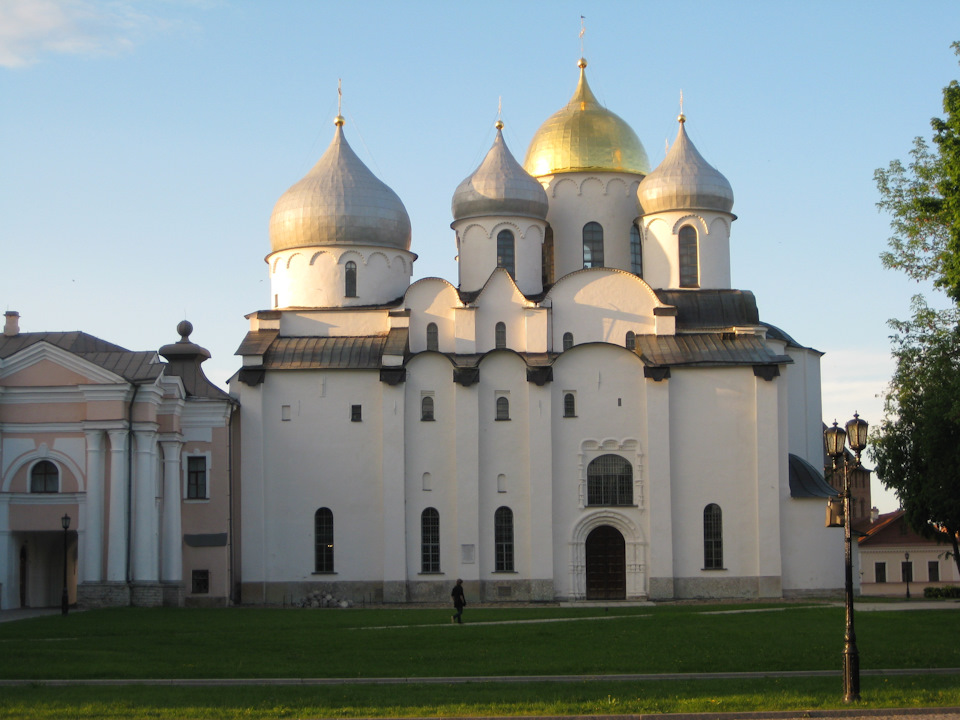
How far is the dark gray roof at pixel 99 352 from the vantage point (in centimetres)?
3975

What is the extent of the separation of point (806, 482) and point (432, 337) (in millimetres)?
13266

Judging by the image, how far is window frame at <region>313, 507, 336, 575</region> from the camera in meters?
44.7

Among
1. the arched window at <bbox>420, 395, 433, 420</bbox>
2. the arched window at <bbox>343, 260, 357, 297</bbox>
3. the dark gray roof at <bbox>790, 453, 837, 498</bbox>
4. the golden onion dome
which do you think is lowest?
the dark gray roof at <bbox>790, 453, 837, 498</bbox>

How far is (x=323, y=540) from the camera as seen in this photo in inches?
1767

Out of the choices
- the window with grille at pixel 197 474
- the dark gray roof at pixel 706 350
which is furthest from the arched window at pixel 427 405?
the window with grille at pixel 197 474

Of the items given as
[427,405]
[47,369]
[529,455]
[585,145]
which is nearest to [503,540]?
[529,455]

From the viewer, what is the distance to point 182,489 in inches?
1734

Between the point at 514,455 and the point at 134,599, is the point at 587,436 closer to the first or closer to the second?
the point at 514,455

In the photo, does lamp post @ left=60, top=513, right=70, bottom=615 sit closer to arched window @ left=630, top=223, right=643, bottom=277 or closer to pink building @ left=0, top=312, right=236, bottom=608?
pink building @ left=0, top=312, right=236, bottom=608

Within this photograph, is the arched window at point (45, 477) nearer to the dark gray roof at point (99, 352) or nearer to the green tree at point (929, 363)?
the dark gray roof at point (99, 352)

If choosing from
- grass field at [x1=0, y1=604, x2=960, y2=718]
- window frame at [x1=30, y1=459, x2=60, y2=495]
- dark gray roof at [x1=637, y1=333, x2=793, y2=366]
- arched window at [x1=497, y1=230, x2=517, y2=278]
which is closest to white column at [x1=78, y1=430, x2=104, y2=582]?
window frame at [x1=30, y1=459, x2=60, y2=495]

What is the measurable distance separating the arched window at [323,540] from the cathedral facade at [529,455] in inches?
2.0

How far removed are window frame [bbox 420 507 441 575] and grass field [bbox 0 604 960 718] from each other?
8.51 m

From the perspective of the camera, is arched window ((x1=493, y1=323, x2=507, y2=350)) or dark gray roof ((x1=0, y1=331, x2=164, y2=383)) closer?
dark gray roof ((x1=0, y1=331, x2=164, y2=383))
